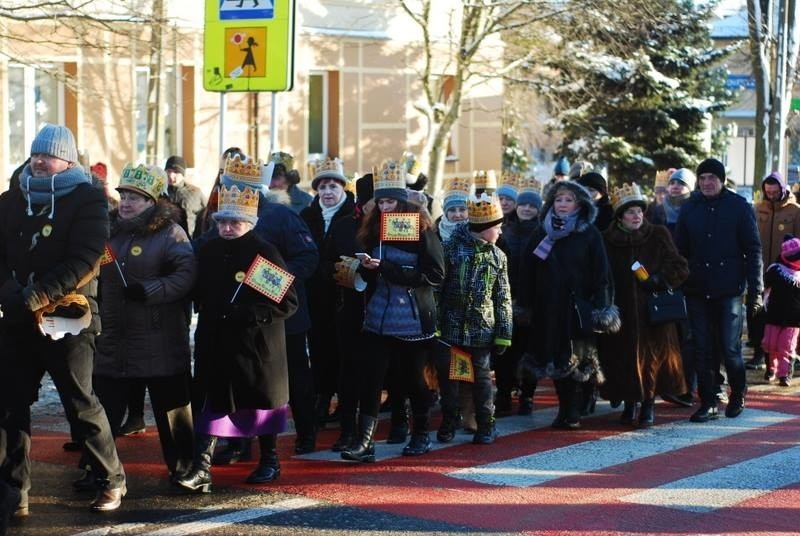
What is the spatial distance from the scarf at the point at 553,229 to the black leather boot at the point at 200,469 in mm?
3164

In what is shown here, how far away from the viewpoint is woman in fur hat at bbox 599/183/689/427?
10.9 meters

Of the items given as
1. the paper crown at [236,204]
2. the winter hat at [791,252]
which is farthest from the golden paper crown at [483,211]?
the winter hat at [791,252]

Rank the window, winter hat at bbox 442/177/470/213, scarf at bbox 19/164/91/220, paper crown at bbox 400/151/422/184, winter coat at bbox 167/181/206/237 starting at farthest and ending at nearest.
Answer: the window < winter coat at bbox 167/181/206/237 < paper crown at bbox 400/151/422/184 < winter hat at bbox 442/177/470/213 < scarf at bbox 19/164/91/220

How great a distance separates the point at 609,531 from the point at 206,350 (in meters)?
2.61

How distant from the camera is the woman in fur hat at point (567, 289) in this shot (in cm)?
1048

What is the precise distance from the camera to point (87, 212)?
7648mm

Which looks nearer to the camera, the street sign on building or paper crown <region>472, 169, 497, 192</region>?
the street sign on building

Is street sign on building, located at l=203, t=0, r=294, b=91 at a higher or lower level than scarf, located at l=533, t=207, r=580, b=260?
higher

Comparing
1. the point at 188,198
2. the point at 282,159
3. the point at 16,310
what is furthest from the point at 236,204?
the point at 188,198

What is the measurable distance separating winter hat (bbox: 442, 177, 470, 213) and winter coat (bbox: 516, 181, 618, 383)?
620mm

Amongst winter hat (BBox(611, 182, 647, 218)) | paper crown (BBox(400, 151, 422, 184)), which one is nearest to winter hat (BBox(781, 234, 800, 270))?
winter hat (BBox(611, 182, 647, 218))

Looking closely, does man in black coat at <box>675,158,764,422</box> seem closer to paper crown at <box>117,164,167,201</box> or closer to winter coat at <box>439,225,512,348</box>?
winter coat at <box>439,225,512,348</box>

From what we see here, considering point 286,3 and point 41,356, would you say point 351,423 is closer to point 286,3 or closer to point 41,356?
point 41,356

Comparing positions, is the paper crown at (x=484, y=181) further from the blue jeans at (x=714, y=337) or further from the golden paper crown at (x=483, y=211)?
the golden paper crown at (x=483, y=211)
